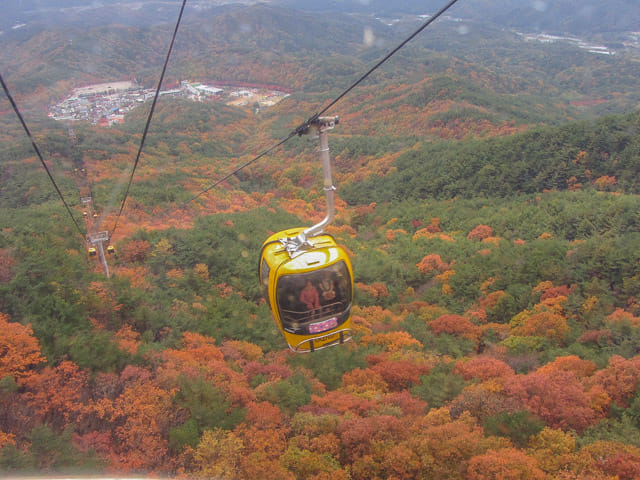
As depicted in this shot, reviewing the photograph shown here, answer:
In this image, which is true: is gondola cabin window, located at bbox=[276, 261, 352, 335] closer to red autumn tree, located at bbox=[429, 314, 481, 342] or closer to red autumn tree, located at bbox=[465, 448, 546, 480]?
red autumn tree, located at bbox=[465, 448, 546, 480]

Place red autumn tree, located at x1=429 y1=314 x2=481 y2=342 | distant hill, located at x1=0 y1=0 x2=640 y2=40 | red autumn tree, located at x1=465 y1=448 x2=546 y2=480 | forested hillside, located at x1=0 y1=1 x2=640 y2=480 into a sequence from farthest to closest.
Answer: distant hill, located at x1=0 y1=0 x2=640 y2=40, red autumn tree, located at x1=429 y1=314 x2=481 y2=342, forested hillside, located at x1=0 y1=1 x2=640 y2=480, red autumn tree, located at x1=465 y1=448 x2=546 y2=480

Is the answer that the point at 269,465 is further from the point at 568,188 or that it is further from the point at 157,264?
the point at 568,188

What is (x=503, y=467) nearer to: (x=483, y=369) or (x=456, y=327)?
(x=483, y=369)

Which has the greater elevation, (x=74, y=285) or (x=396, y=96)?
(x=74, y=285)

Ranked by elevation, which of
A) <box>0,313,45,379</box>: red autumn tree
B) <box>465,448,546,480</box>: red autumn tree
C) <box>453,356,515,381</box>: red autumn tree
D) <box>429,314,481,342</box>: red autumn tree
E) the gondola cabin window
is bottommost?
<box>429,314,481,342</box>: red autumn tree

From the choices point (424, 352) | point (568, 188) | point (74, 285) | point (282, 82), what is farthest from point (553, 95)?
point (74, 285)

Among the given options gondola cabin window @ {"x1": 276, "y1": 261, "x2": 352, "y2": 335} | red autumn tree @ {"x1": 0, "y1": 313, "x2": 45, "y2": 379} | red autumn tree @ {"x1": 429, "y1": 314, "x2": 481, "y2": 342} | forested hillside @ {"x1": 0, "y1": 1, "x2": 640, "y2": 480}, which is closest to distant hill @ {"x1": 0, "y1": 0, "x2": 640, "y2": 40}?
forested hillside @ {"x1": 0, "y1": 1, "x2": 640, "y2": 480}

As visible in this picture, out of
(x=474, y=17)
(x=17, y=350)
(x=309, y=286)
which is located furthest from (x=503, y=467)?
(x=474, y=17)
